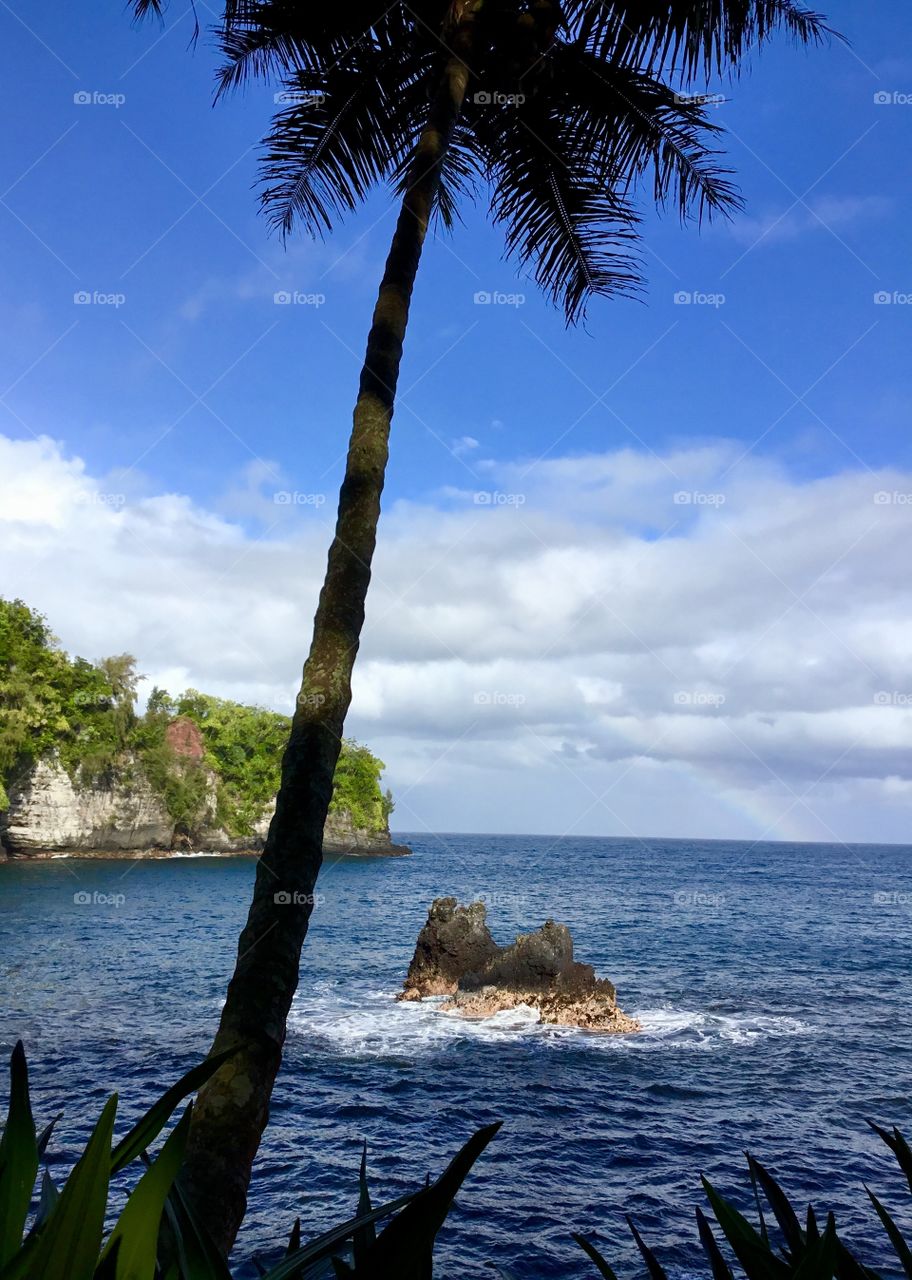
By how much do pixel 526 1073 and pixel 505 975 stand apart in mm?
7559

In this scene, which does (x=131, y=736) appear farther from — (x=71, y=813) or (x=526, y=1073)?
(x=526, y=1073)

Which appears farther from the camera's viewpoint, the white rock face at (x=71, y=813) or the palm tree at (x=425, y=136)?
the white rock face at (x=71, y=813)

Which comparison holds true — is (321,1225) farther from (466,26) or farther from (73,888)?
(73,888)

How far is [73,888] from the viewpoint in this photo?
5606cm

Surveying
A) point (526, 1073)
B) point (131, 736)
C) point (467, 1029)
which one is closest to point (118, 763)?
point (131, 736)

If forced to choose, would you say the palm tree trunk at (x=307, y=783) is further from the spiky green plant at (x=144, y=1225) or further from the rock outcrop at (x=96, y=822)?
the rock outcrop at (x=96, y=822)

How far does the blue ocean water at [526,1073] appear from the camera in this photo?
13555 mm

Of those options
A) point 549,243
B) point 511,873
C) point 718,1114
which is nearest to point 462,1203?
point 718,1114

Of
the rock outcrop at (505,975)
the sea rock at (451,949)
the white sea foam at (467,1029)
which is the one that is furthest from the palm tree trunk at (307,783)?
the sea rock at (451,949)

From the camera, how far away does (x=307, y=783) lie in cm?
368

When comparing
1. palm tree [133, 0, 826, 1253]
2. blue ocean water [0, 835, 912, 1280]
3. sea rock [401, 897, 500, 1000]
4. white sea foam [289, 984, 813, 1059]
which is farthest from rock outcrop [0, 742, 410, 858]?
palm tree [133, 0, 826, 1253]

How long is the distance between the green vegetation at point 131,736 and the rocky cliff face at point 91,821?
97 centimetres

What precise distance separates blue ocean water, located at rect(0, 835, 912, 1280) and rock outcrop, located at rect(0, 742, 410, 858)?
20268 millimetres

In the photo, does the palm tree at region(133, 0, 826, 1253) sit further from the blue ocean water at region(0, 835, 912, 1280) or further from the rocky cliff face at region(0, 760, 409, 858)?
the rocky cliff face at region(0, 760, 409, 858)
